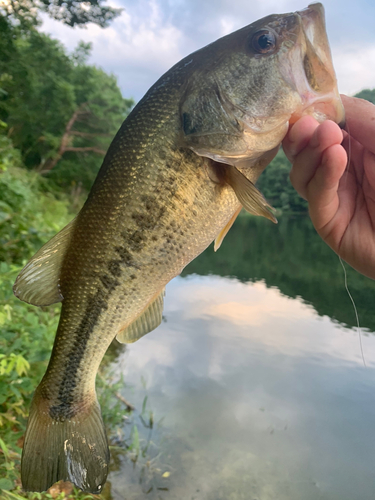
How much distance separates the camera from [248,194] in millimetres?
1552

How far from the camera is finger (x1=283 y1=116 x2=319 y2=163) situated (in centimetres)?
154

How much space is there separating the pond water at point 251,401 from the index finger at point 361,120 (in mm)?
4687

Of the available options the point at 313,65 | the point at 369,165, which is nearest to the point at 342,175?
the point at 369,165

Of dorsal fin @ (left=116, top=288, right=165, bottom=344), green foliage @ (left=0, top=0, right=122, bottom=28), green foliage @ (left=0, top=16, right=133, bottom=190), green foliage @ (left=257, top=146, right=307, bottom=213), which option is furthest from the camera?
green foliage @ (left=257, top=146, right=307, bottom=213)

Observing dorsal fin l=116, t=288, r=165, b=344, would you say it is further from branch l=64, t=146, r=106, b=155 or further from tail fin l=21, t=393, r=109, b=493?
branch l=64, t=146, r=106, b=155

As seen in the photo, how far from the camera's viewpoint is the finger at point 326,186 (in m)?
1.50

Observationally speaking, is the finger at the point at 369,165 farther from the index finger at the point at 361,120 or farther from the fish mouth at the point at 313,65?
the fish mouth at the point at 313,65

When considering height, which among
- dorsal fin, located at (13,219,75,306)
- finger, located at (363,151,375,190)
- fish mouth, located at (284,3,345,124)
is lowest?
dorsal fin, located at (13,219,75,306)

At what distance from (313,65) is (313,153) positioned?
38 cm

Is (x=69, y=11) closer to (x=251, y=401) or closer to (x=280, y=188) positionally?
(x=251, y=401)

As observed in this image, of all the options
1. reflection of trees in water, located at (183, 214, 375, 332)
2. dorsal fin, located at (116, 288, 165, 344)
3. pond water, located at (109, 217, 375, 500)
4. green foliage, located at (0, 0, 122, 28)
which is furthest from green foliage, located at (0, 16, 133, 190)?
dorsal fin, located at (116, 288, 165, 344)

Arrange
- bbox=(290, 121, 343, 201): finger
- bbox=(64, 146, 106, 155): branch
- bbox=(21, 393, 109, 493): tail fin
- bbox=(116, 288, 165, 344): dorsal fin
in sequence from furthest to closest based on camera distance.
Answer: bbox=(64, 146, 106, 155): branch → bbox=(116, 288, 165, 344): dorsal fin → bbox=(21, 393, 109, 493): tail fin → bbox=(290, 121, 343, 201): finger

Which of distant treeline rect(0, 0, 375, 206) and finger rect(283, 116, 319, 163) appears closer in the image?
finger rect(283, 116, 319, 163)

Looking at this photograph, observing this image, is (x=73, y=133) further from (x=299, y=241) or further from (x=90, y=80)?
(x=299, y=241)
